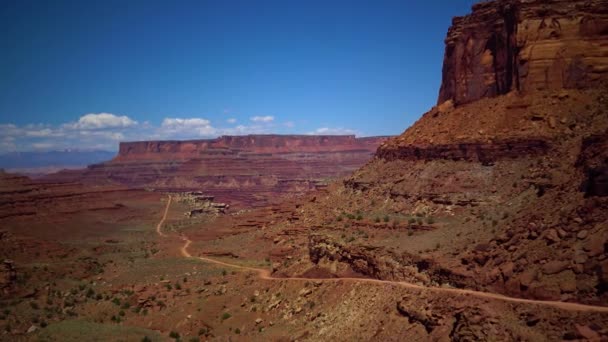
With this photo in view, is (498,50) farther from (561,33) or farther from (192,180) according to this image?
(192,180)

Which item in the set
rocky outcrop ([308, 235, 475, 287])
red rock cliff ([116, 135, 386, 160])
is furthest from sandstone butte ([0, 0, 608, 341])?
red rock cliff ([116, 135, 386, 160])

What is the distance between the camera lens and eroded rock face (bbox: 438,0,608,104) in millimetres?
32875

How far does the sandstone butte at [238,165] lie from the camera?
136375 millimetres

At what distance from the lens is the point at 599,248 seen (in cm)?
1466

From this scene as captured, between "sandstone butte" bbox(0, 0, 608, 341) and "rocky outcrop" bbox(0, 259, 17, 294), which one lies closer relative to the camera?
"sandstone butte" bbox(0, 0, 608, 341)

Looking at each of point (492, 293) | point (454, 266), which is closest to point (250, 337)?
point (454, 266)

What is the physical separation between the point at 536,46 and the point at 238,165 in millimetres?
120178

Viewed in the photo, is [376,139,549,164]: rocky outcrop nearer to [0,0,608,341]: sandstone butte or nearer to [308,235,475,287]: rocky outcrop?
[0,0,608,341]: sandstone butte

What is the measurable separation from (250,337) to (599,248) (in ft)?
43.4

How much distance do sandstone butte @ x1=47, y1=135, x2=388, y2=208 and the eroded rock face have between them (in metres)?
78.8

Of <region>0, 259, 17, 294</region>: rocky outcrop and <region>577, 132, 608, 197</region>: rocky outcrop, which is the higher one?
<region>577, 132, 608, 197</region>: rocky outcrop

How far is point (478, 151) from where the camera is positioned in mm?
34188

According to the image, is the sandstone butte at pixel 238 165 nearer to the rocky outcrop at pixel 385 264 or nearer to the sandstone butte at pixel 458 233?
the sandstone butte at pixel 458 233

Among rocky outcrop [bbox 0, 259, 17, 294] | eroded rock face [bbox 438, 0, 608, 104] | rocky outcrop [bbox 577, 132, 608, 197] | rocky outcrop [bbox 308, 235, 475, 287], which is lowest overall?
rocky outcrop [bbox 0, 259, 17, 294]
